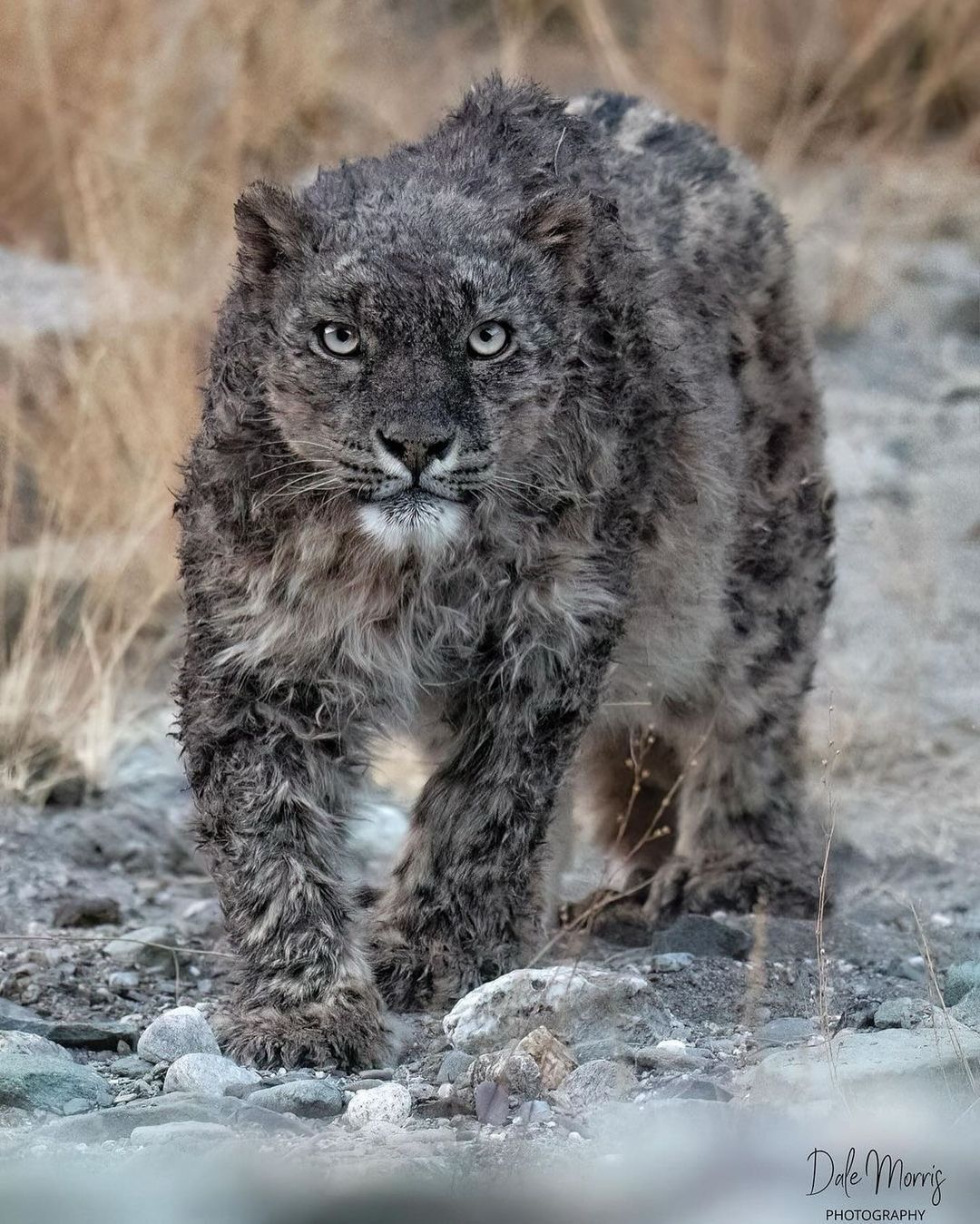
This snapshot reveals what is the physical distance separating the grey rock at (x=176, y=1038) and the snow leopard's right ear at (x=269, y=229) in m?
1.90

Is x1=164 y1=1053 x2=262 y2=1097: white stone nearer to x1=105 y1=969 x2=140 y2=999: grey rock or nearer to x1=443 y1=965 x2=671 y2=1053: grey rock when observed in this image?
x1=443 y1=965 x2=671 y2=1053: grey rock

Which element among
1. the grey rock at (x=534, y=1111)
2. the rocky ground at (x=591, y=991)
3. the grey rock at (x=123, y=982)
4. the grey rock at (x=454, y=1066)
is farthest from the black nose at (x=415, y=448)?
the grey rock at (x=123, y=982)

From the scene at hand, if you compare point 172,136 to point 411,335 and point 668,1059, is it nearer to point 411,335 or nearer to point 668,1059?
point 411,335

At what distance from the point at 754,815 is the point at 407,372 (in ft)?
9.43

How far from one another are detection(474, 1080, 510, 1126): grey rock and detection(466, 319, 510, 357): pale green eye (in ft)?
5.88

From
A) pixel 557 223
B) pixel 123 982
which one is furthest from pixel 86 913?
pixel 557 223

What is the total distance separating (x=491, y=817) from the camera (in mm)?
5371

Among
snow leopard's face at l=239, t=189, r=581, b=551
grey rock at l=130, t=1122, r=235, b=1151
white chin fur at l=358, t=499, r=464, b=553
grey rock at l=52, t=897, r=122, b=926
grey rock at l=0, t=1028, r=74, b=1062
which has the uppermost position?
snow leopard's face at l=239, t=189, r=581, b=551

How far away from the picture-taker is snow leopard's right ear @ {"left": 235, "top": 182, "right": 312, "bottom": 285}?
507cm

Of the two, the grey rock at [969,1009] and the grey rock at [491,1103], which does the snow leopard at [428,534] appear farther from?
the grey rock at [969,1009]

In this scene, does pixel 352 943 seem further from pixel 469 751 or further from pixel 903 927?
pixel 903 927

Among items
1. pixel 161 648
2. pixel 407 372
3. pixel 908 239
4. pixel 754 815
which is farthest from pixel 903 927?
pixel 908 239

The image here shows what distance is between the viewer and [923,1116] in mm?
3664

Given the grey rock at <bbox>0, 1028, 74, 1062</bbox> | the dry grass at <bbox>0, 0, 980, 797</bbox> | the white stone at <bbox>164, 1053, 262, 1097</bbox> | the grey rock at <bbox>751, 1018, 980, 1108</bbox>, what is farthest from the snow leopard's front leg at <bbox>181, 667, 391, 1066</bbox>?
the dry grass at <bbox>0, 0, 980, 797</bbox>
